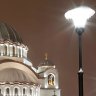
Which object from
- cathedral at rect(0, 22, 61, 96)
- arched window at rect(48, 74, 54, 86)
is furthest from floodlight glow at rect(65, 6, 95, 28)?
arched window at rect(48, 74, 54, 86)

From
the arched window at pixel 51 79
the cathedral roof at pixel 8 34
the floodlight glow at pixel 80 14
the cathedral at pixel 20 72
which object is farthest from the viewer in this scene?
the arched window at pixel 51 79

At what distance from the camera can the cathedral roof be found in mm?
34391

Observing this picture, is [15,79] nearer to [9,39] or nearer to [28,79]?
[28,79]

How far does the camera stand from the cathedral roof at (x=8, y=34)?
34.4m

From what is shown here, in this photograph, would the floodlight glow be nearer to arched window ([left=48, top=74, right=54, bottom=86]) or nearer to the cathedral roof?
the cathedral roof

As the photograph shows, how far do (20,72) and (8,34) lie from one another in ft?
12.4

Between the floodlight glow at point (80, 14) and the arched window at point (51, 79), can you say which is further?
the arched window at point (51, 79)

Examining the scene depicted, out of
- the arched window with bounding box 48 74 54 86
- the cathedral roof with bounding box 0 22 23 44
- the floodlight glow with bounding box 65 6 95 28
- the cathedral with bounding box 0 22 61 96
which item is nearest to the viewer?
the floodlight glow with bounding box 65 6 95 28

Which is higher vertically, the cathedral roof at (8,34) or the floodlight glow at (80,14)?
the cathedral roof at (8,34)

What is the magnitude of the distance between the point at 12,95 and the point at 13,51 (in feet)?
15.4

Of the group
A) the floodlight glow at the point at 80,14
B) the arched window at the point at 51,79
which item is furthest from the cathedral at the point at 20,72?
the floodlight glow at the point at 80,14

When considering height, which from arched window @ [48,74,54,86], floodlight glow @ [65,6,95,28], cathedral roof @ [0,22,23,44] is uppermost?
cathedral roof @ [0,22,23,44]

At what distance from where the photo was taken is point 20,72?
108 ft

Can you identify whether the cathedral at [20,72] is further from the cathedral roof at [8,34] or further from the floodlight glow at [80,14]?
the floodlight glow at [80,14]
